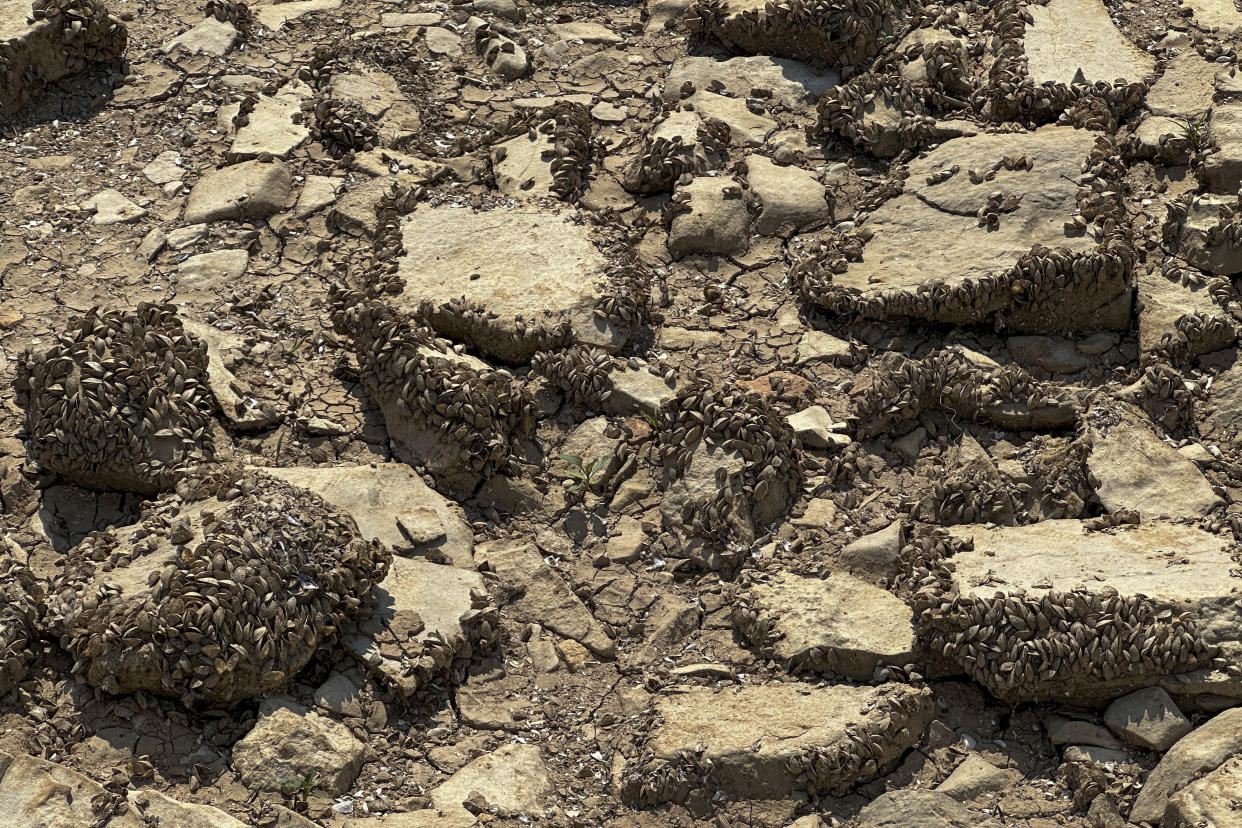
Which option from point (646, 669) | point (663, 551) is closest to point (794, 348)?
point (663, 551)

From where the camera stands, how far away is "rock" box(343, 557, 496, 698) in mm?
5555

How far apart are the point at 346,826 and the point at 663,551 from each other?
174cm

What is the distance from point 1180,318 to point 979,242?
0.94m

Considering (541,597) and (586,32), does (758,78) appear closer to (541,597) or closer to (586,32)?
(586,32)

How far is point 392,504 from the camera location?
6090 mm

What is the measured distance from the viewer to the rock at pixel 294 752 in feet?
17.0

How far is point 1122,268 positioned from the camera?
6.50m

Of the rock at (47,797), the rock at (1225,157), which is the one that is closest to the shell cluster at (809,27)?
the rock at (1225,157)

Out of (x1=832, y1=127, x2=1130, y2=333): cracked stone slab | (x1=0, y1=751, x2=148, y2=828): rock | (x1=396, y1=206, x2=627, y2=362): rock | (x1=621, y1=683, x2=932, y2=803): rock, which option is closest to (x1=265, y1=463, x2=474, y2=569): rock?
(x1=396, y1=206, x2=627, y2=362): rock

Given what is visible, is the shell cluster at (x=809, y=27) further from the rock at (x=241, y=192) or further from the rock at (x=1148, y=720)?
the rock at (x=1148, y=720)

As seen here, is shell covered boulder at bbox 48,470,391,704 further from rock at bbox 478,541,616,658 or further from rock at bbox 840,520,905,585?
rock at bbox 840,520,905,585

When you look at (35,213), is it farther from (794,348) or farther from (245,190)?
(794,348)

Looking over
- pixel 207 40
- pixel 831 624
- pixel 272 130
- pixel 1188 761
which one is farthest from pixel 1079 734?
pixel 207 40

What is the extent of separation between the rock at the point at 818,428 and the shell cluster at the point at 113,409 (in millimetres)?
2513
